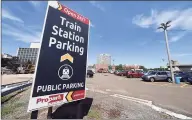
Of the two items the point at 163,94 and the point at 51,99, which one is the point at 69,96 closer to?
the point at 51,99

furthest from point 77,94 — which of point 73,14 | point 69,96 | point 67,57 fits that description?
point 73,14

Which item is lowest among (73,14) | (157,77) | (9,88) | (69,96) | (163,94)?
(163,94)

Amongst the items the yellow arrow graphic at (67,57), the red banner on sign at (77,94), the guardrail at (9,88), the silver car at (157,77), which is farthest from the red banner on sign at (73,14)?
the silver car at (157,77)

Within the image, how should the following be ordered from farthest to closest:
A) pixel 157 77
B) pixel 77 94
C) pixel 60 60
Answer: pixel 157 77, pixel 77 94, pixel 60 60

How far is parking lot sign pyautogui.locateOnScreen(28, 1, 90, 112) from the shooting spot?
300 cm

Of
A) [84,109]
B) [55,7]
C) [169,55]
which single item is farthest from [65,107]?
[169,55]

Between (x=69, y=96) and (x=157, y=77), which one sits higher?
(x=69, y=96)

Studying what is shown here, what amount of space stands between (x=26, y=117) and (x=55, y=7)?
4.15m

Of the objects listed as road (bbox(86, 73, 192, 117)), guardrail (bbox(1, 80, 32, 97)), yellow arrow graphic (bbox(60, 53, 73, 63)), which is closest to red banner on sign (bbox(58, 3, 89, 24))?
yellow arrow graphic (bbox(60, 53, 73, 63))

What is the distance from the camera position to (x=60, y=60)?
3.37 meters

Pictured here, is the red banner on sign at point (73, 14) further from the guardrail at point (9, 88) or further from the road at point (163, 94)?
the guardrail at point (9, 88)

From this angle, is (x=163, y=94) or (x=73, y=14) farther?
(x=163, y=94)

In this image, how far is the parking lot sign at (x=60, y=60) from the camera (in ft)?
9.85

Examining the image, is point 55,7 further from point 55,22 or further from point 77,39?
point 77,39
